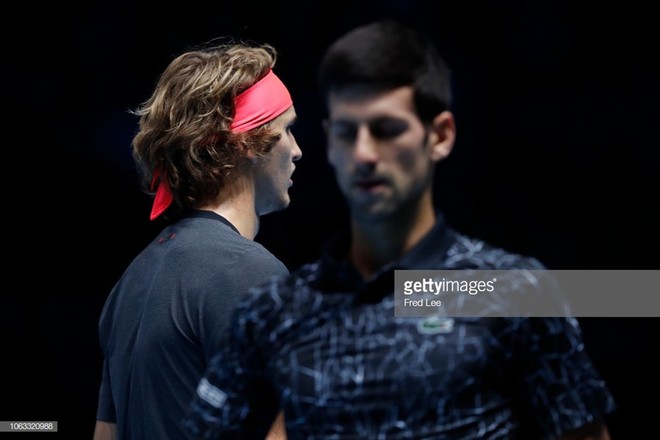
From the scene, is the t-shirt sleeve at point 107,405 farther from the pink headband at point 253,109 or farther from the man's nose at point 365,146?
the man's nose at point 365,146

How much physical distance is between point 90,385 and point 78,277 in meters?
0.45

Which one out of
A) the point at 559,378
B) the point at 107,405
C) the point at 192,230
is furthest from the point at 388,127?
the point at 107,405

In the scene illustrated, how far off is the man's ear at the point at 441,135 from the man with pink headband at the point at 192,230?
715 mm

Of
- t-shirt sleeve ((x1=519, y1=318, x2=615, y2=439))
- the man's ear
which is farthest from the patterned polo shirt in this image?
the man's ear

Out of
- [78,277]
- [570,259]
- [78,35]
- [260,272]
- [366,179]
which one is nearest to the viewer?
[366,179]

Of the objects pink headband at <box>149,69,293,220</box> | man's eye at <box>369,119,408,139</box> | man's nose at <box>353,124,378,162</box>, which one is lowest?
man's nose at <box>353,124,378,162</box>

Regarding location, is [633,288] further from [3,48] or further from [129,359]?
[3,48]

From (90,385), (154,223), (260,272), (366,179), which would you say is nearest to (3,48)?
(154,223)

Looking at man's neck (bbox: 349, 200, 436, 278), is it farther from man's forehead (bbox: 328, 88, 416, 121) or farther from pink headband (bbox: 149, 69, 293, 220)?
pink headband (bbox: 149, 69, 293, 220)

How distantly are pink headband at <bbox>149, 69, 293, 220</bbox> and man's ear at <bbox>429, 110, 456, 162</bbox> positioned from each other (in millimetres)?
931

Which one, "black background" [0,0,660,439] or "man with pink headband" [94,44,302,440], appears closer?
"man with pink headband" [94,44,302,440]

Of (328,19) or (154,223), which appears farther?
(154,223)

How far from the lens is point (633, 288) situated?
305 cm

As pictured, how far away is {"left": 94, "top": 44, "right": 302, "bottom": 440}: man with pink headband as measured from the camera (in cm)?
218
